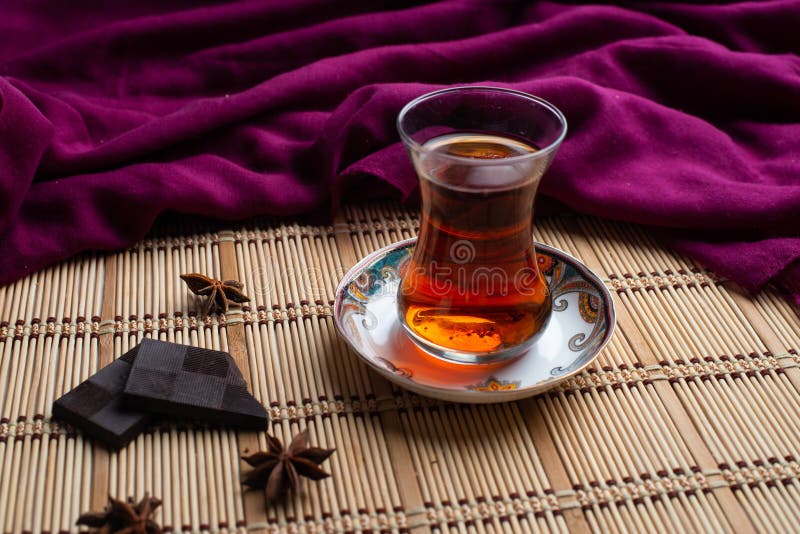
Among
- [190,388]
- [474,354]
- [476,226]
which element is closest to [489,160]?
[476,226]

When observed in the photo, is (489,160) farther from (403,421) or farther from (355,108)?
(355,108)

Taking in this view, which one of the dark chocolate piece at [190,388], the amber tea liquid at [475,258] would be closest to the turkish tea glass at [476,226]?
the amber tea liquid at [475,258]

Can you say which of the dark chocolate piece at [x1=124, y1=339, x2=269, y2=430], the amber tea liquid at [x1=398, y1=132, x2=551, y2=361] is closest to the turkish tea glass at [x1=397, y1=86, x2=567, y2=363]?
the amber tea liquid at [x1=398, y1=132, x2=551, y2=361]

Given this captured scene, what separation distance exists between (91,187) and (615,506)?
71 cm

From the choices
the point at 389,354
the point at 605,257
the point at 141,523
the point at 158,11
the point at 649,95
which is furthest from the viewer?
the point at 158,11

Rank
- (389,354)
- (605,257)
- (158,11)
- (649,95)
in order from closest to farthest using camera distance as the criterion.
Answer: (389,354) → (605,257) → (649,95) → (158,11)

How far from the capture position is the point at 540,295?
827 millimetres

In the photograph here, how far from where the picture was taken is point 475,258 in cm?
78

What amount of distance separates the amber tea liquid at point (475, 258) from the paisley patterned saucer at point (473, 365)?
2 centimetres

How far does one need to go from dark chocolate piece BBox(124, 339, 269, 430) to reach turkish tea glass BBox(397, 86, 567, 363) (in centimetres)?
17

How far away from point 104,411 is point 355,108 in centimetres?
54

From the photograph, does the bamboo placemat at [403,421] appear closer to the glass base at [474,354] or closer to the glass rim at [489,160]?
the glass base at [474,354]

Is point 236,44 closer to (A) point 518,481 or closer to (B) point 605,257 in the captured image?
(B) point 605,257

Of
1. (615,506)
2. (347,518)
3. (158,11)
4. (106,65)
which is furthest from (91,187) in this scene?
(615,506)
